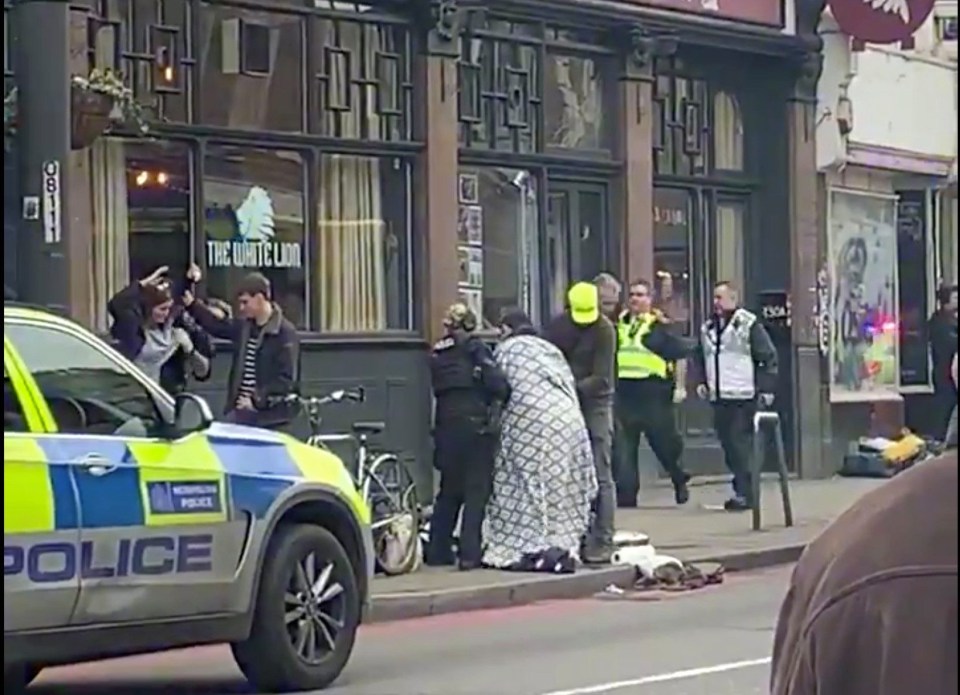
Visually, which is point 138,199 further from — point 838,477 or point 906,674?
point 906,674

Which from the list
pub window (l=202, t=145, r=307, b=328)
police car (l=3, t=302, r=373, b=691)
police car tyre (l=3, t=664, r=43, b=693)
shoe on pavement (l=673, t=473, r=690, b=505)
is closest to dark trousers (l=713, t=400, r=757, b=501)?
shoe on pavement (l=673, t=473, r=690, b=505)

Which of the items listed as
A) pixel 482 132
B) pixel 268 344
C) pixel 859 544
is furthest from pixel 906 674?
pixel 482 132

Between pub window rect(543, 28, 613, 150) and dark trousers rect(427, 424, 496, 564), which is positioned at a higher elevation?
pub window rect(543, 28, 613, 150)

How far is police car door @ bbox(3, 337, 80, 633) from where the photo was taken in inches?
357

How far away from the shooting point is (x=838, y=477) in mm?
24438

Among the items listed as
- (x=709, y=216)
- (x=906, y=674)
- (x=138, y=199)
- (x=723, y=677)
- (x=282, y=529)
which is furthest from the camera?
(x=709, y=216)

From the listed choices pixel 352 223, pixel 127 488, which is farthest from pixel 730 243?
pixel 127 488

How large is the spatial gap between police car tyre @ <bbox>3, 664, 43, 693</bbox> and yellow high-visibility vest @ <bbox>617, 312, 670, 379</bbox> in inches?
383

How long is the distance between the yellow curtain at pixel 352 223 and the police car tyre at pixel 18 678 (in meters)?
8.46

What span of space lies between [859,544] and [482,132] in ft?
61.3

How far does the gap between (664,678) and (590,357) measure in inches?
203

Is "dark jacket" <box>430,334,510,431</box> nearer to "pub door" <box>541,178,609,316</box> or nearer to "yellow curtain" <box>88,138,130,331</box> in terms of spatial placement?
"yellow curtain" <box>88,138,130,331</box>

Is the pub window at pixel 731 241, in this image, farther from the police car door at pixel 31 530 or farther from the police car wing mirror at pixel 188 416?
the police car door at pixel 31 530

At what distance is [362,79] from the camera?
19.4 m
